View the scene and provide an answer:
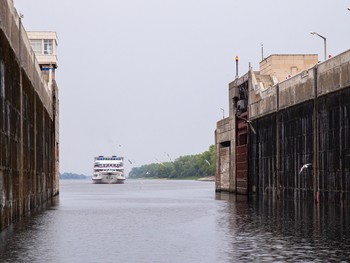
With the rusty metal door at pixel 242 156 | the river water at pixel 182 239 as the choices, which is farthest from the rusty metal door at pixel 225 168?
the river water at pixel 182 239

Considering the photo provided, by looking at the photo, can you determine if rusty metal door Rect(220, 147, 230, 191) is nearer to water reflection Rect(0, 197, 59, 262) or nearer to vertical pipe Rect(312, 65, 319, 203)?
vertical pipe Rect(312, 65, 319, 203)

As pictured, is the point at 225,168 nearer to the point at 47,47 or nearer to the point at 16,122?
the point at 47,47

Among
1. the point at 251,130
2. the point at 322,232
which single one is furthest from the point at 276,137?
the point at 322,232

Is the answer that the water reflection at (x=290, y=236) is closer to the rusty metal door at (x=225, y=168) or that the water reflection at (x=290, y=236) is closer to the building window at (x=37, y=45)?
the rusty metal door at (x=225, y=168)

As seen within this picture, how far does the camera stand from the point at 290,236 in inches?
1147

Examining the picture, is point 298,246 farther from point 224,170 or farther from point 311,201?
point 224,170

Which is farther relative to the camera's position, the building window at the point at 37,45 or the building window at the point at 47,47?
the building window at the point at 47,47

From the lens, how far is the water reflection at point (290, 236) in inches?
889

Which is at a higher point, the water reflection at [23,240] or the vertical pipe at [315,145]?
the vertical pipe at [315,145]

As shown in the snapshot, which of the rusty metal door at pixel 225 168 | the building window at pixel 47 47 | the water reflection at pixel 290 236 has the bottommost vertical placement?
the water reflection at pixel 290 236

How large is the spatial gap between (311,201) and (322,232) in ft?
91.9

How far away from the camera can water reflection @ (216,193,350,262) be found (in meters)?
22.6

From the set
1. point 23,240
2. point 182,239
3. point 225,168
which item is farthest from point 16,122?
point 225,168

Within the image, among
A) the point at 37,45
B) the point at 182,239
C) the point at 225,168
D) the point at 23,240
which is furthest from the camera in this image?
the point at 37,45
